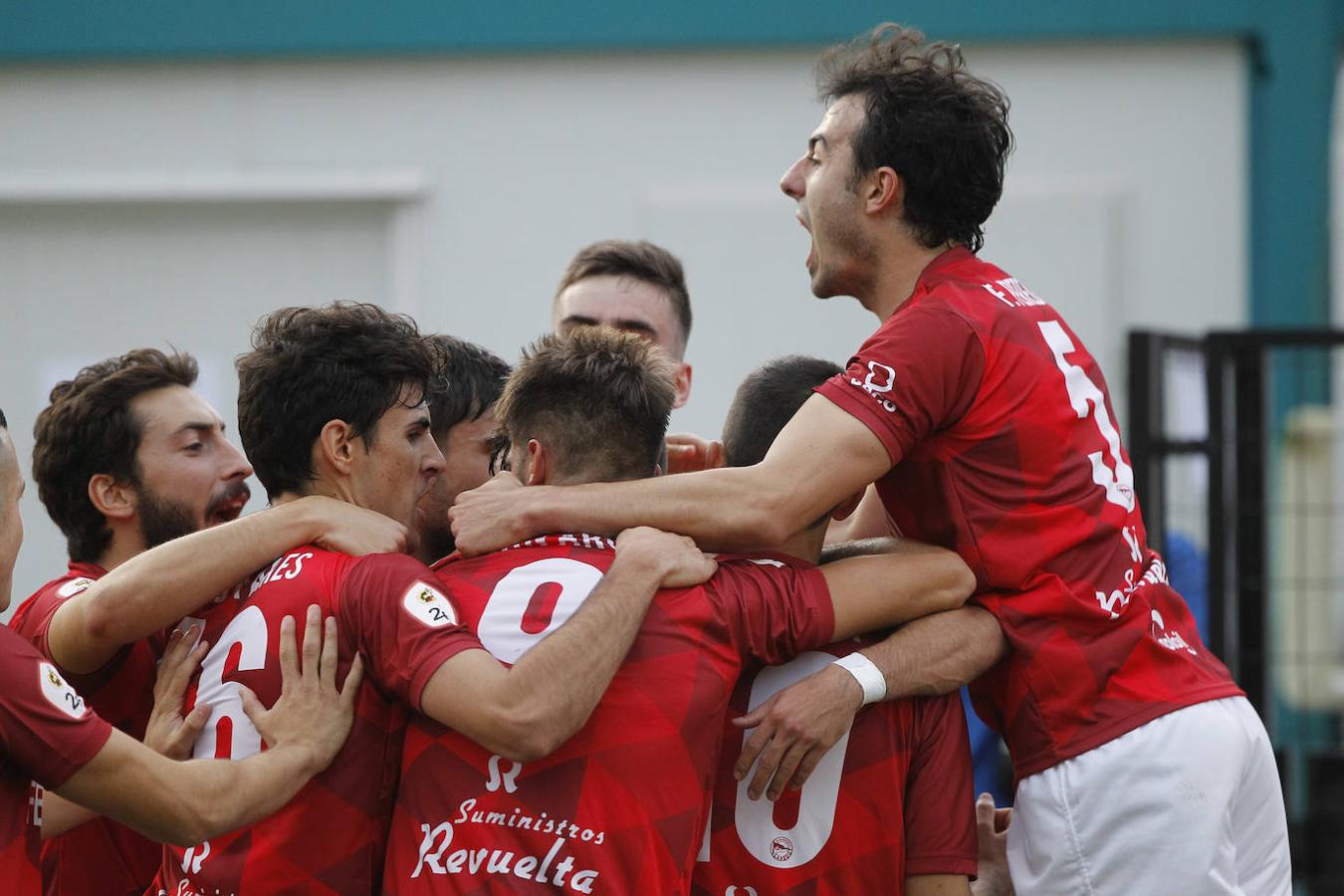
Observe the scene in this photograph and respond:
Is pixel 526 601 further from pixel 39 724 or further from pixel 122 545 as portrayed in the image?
pixel 122 545

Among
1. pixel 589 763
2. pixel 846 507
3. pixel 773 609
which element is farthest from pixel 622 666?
pixel 846 507

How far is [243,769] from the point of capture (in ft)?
8.09

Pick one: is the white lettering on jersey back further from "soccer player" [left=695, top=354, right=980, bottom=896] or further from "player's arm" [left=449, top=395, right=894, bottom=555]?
"soccer player" [left=695, top=354, right=980, bottom=896]

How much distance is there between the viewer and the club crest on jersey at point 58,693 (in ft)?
7.77

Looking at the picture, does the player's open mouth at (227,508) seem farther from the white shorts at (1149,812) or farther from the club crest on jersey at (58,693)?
the white shorts at (1149,812)

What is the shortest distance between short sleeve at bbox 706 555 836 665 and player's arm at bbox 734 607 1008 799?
78 millimetres

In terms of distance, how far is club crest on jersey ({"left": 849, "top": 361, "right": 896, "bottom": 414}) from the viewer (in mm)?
2795

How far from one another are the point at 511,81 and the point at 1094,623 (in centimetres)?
515

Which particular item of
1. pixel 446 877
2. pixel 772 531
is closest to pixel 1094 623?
pixel 772 531

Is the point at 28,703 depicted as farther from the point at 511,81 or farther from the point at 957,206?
the point at 511,81

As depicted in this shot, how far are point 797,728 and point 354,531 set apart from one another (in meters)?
0.86

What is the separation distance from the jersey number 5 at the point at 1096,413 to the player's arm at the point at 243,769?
143 cm

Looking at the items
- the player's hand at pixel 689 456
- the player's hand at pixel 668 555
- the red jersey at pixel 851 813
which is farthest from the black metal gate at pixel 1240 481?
the player's hand at pixel 668 555

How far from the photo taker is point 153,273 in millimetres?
7406
